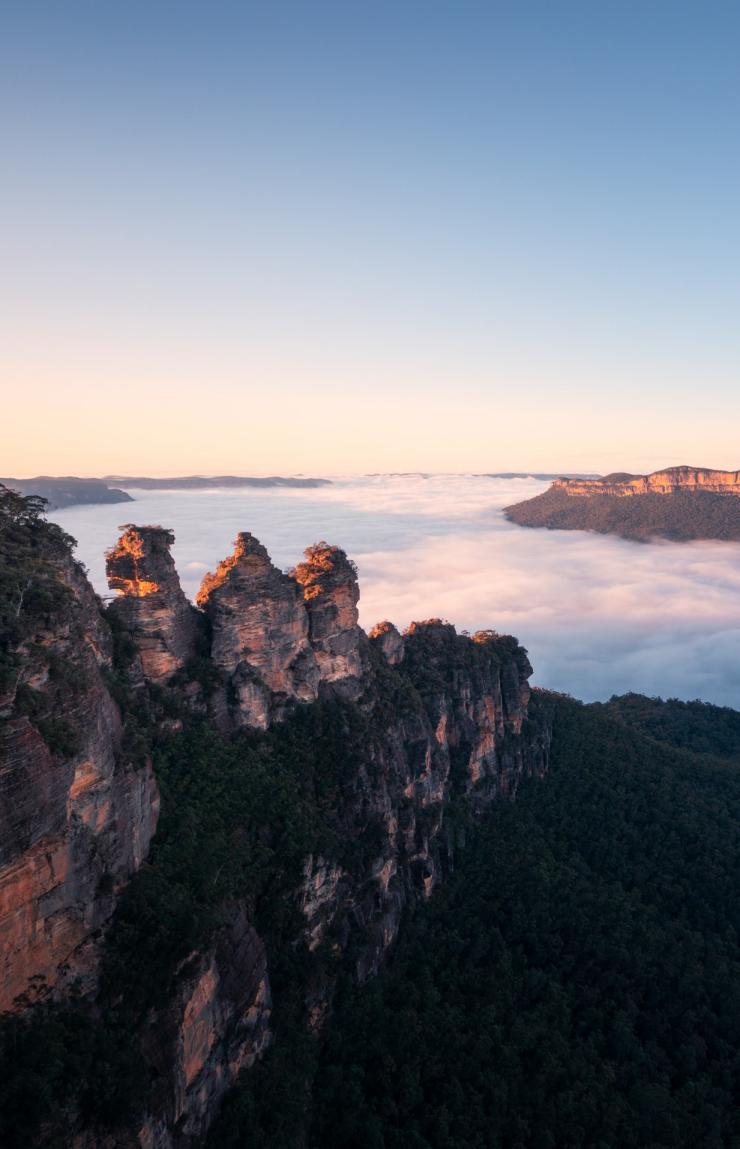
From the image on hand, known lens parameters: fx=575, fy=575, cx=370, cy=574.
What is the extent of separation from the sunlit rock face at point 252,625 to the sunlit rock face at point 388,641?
48.5 feet

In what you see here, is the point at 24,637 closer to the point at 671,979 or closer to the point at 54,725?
the point at 54,725

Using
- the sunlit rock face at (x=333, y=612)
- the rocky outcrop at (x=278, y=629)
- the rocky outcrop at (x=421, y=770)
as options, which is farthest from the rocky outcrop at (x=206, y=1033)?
the sunlit rock face at (x=333, y=612)

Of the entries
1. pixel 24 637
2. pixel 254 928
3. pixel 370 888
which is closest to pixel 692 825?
pixel 370 888

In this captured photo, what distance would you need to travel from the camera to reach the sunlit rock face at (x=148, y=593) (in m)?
35.3

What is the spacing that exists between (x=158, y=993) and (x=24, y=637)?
15.5 metres

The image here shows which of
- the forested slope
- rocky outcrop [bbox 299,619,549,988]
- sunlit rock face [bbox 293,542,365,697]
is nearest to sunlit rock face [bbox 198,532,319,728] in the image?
sunlit rock face [bbox 293,542,365,697]

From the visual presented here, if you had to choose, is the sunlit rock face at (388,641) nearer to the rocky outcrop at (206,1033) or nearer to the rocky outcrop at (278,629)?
the rocky outcrop at (278,629)

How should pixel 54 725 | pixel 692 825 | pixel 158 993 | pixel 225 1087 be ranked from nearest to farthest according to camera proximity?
pixel 54 725, pixel 158 993, pixel 225 1087, pixel 692 825

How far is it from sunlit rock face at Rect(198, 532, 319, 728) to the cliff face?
1404 cm

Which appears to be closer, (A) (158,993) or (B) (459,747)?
(A) (158,993)

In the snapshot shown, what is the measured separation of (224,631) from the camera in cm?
4025

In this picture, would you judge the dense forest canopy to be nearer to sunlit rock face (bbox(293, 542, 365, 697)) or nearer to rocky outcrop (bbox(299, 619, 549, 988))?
rocky outcrop (bbox(299, 619, 549, 988))

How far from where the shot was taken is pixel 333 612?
154ft

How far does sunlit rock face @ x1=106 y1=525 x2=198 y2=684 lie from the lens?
35312mm
